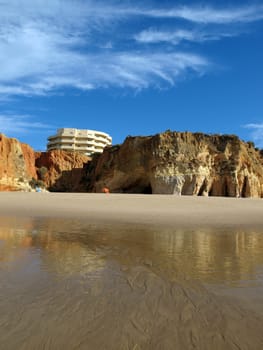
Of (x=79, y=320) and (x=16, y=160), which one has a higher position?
(x=16, y=160)

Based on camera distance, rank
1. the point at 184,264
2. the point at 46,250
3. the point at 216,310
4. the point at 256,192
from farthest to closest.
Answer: the point at 256,192
the point at 46,250
the point at 184,264
the point at 216,310

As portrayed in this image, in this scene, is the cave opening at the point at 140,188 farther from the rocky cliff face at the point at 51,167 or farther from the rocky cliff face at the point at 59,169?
the rocky cliff face at the point at 59,169

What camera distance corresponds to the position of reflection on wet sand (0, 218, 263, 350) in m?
1.91

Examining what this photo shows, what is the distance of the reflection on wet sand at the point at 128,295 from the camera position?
1.91 m

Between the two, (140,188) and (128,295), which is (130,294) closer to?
(128,295)

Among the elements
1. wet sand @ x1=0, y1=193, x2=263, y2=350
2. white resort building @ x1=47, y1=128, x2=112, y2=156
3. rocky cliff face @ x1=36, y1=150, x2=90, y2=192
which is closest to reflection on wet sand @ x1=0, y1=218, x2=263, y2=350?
wet sand @ x1=0, y1=193, x2=263, y2=350

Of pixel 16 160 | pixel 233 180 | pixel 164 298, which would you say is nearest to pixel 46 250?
pixel 164 298

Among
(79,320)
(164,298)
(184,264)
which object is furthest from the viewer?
(184,264)

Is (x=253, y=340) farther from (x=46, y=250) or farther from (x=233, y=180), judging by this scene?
(x=233, y=180)

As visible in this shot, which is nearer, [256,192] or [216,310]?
[216,310]

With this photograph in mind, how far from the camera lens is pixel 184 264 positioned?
150 inches

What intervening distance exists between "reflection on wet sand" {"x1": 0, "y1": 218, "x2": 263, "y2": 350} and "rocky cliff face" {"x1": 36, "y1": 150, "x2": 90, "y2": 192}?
4251 centimetres

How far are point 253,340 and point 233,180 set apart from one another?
1329 inches

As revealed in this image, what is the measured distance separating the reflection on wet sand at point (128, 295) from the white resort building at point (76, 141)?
234 ft
